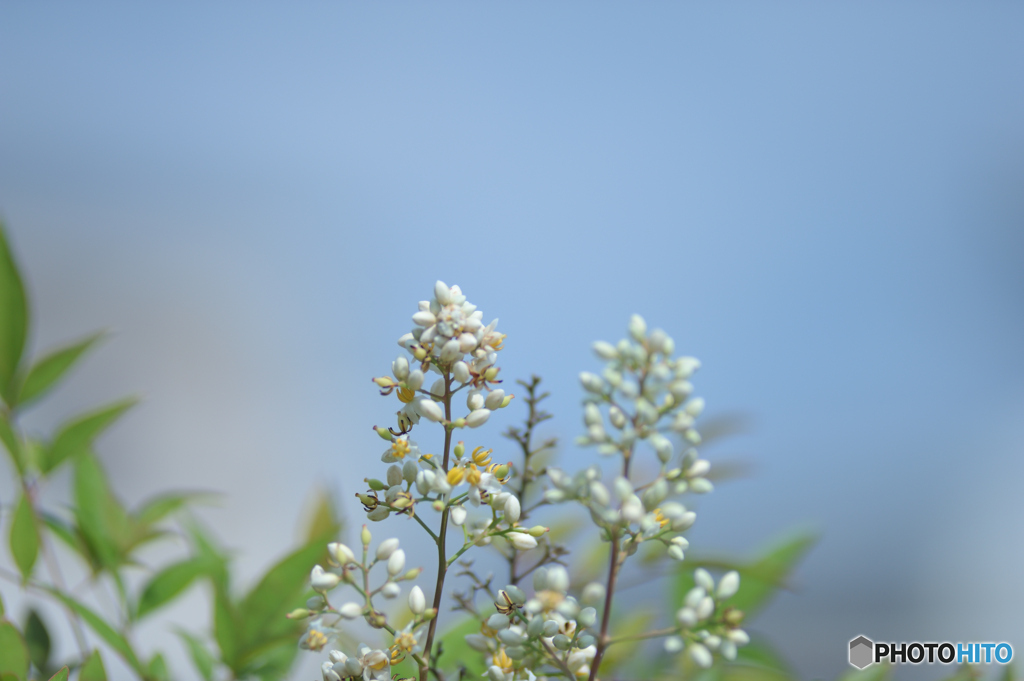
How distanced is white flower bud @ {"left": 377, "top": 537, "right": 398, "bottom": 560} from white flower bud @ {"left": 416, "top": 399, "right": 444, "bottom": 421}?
0.06 m

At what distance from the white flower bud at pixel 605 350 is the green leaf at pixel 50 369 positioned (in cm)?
40

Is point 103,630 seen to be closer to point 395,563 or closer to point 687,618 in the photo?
point 395,563

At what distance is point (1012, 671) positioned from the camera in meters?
0.39

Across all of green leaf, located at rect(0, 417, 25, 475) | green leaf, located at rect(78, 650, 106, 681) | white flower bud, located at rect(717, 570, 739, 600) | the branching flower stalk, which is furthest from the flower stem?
green leaf, located at rect(0, 417, 25, 475)

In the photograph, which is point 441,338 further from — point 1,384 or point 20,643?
point 1,384

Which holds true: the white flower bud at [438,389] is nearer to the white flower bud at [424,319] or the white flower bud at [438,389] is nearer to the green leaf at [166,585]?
the white flower bud at [424,319]

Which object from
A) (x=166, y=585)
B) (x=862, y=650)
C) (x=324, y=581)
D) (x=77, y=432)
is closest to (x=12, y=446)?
(x=77, y=432)

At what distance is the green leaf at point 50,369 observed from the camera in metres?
0.50

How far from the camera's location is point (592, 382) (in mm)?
256

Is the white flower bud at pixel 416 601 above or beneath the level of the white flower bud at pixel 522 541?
beneath

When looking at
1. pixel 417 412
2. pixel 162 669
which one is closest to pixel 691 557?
pixel 417 412

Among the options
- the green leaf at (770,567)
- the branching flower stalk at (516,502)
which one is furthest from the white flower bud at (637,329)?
the green leaf at (770,567)

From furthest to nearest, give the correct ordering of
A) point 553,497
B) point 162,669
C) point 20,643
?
point 162,669 < point 20,643 < point 553,497

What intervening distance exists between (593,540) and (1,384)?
1.50ft
